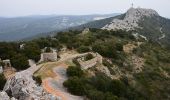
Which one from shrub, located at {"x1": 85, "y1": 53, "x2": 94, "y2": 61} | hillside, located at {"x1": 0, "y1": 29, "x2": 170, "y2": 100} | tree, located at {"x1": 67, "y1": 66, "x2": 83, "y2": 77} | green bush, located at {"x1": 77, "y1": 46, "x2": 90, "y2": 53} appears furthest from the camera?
green bush, located at {"x1": 77, "y1": 46, "x2": 90, "y2": 53}

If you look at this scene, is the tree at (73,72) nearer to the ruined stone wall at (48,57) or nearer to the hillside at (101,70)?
the hillside at (101,70)

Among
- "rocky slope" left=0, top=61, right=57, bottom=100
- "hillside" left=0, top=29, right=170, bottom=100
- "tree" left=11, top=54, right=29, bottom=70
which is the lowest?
"hillside" left=0, top=29, right=170, bottom=100

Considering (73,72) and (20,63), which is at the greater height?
(20,63)

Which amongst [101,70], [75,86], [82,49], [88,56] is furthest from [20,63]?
[82,49]

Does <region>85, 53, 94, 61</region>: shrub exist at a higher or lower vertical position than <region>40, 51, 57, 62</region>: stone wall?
lower

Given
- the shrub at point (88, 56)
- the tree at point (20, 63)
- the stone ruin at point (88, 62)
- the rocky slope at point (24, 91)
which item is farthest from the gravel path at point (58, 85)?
the shrub at point (88, 56)

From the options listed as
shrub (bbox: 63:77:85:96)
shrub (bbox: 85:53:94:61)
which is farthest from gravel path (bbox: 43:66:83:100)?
shrub (bbox: 85:53:94:61)

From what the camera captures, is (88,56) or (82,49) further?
(82,49)

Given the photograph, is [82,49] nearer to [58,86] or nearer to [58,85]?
[58,85]

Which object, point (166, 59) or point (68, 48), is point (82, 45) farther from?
point (166, 59)

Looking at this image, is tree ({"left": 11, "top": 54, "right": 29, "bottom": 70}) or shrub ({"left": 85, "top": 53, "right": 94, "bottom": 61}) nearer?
tree ({"left": 11, "top": 54, "right": 29, "bottom": 70})

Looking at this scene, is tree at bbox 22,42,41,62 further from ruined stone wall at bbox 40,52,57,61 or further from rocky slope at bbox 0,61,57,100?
rocky slope at bbox 0,61,57,100

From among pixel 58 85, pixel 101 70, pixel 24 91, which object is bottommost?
pixel 101 70
